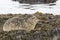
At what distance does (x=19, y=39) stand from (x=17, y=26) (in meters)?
2.12

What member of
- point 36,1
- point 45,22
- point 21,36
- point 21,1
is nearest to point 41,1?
point 36,1

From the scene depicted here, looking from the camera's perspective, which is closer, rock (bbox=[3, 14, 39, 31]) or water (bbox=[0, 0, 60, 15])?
rock (bbox=[3, 14, 39, 31])

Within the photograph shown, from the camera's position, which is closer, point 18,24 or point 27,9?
point 18,24

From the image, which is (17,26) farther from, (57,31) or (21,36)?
(57,31)

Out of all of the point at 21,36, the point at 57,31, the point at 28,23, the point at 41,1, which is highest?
the point at 57,31

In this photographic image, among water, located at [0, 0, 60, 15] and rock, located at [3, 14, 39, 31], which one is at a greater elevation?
rock, located at [3, 14, 39, 31]

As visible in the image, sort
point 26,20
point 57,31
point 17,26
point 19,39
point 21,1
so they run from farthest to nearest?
point 21,1
point 26,20
point 17,26
point 19,39
point 57,31

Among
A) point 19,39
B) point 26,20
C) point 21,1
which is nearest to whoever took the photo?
point 19,39

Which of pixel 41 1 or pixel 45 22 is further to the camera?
pixel 41 1

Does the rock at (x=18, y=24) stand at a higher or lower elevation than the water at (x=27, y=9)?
higher

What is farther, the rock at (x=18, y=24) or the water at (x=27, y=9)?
the water at (x=27, y=9)

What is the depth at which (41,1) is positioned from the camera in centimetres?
2177

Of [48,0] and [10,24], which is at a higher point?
[10,24]

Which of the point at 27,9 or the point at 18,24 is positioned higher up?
the point at 18,24
